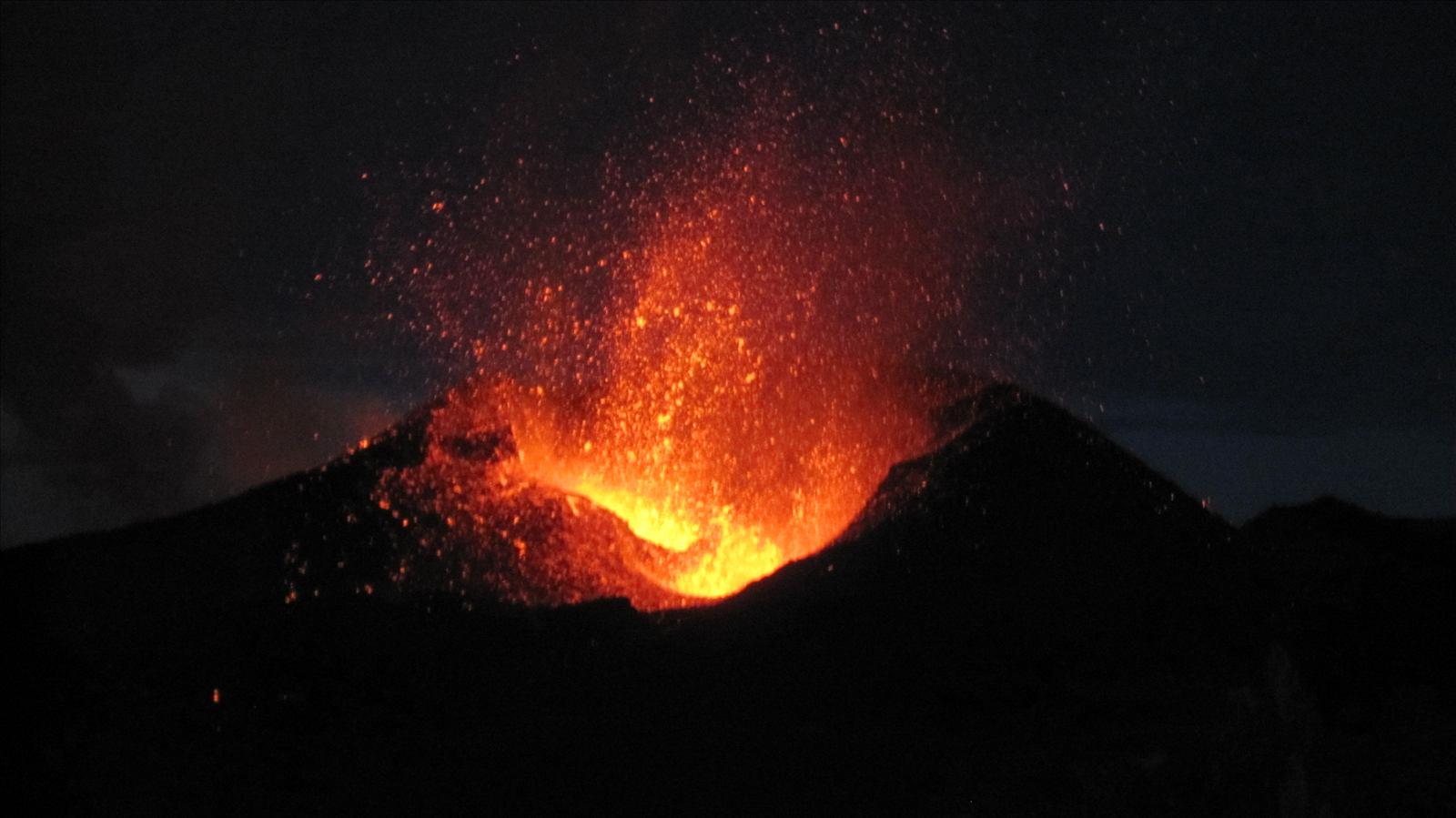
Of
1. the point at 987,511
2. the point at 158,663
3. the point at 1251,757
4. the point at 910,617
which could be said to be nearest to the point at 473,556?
the point at 158,663

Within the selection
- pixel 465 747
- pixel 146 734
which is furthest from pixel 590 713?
pixel 146 734

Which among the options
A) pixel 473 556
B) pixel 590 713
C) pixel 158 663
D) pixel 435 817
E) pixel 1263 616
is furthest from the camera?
pixel 473 556

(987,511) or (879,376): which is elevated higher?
(879,376)

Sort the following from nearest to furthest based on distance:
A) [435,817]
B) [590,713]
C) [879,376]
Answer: [435,817] → [590,713] → [879,376]

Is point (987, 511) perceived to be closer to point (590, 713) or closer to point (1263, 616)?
point (1263, 616)

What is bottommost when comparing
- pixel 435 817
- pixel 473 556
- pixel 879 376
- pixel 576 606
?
pixel 435 817

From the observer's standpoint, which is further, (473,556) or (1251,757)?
(473,556)

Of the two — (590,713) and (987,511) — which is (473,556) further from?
(987,511)
